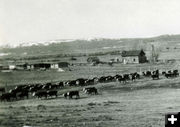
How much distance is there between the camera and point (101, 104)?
5.23 metres

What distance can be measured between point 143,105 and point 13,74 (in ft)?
5.43

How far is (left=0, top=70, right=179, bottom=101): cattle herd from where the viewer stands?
17.6 feet

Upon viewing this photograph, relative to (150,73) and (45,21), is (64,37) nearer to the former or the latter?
(45,21)

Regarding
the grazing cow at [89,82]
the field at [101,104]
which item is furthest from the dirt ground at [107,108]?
the grazing cow at [89,82]

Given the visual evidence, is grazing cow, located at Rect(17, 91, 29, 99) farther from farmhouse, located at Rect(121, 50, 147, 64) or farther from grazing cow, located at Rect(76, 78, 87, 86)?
farmhouse, located at Rect(121, 50, 147, 64)

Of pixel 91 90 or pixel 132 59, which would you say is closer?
pixel 132 59

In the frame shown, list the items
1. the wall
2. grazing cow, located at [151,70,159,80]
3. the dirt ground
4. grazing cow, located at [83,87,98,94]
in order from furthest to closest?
grazing cow, located at [151,70,159,80], grazing cow, located at [83,87,98,94], the wall, the dirt ground

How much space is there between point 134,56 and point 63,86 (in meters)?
0.98

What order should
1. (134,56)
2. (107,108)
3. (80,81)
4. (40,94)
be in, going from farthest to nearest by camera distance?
(80,81) < (40,94) < (134,56) < (107,108)

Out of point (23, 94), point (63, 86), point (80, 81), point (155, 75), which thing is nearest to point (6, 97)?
point (23, 94)

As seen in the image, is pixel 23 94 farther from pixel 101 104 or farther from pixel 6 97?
pixel 101 104

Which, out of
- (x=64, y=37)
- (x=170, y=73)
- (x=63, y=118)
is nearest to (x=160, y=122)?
(x=170, y=73)

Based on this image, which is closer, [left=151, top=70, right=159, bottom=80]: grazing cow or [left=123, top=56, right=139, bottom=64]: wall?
[left=123, top=56, right=139, bottom=64]: wall

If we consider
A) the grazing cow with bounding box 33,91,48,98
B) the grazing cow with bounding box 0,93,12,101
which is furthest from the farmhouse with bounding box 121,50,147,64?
the grazing cow with bounding box 0,93,12,101
